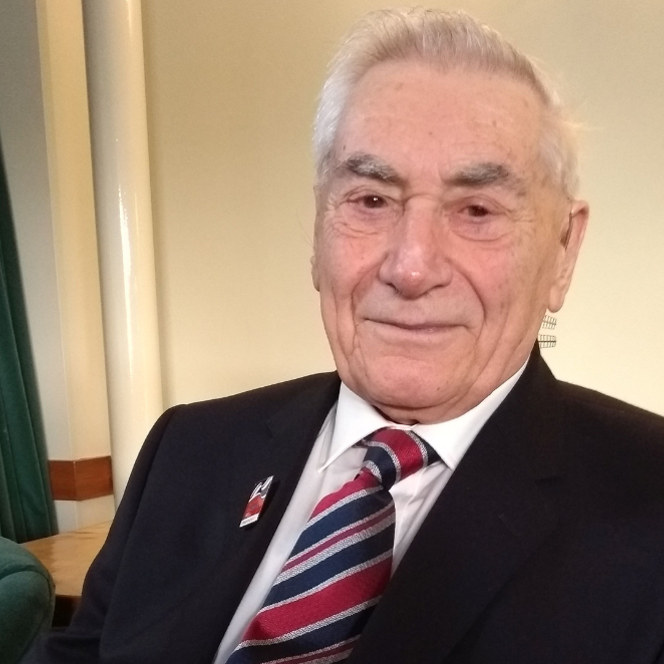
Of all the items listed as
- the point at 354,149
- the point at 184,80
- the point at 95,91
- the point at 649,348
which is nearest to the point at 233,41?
the point at 184,80

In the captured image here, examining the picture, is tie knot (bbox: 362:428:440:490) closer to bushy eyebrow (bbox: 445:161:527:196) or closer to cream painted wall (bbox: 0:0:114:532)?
bushy eyebrow (bbox: 445:161:527:196)

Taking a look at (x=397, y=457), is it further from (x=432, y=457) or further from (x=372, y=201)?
(x=372, y=201)

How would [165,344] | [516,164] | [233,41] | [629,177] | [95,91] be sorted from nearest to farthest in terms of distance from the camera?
[516,164]
[629,177]
[95,91]
[233,41]
[165,344]

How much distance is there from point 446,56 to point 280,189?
968mm

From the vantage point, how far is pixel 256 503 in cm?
97

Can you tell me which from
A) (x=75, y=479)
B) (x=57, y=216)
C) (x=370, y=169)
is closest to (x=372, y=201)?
(x=370, y=169)

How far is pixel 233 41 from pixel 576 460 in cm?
147

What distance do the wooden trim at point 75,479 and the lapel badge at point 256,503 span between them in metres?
1.05

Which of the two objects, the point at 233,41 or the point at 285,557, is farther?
the point at 233,41

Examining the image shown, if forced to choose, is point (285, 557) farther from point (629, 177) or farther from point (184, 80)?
point (184, 80)

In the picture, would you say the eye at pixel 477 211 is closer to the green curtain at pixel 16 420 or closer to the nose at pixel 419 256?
the nose at pixel 419 256

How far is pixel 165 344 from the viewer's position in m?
1.87

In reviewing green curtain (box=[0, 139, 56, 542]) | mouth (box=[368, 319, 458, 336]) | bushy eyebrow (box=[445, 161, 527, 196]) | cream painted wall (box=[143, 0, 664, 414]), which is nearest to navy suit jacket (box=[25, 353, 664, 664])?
mouth (box=[368, 319, 458, 336])

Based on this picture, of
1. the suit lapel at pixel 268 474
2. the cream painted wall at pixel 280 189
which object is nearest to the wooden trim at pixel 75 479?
the cream painted wall at pixel 280 189
